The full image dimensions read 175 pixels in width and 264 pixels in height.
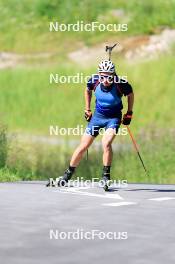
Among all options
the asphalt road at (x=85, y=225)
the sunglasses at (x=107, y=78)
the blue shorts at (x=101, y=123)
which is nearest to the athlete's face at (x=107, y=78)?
the sunglasses at (x=107, y=78)

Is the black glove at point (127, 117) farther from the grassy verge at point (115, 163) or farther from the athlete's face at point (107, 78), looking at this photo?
the grassy verge at point (115, 163)

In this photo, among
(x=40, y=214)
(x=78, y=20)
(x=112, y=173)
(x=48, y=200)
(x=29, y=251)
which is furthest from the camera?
(x=78, y=20)

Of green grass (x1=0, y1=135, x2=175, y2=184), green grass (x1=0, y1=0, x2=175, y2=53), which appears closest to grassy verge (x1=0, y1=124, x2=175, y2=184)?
green grass (x1=0, y1=135, x2=175, y2=184)

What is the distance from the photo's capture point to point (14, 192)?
1179 centimetres

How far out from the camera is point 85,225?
8.60 m

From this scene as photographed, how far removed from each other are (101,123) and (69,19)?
3.45m

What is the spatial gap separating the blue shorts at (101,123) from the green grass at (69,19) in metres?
3.18

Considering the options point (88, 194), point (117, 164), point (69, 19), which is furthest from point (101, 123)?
point (69, 19)

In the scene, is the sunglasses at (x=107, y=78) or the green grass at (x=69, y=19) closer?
the sunglasses at (x=107, y=78)

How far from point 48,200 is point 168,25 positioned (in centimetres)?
598

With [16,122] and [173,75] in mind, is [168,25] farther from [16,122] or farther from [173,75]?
[16,122]

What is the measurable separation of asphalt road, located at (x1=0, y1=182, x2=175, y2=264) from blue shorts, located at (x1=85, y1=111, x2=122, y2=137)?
81 cm

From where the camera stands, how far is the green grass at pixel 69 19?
15586 millimetres

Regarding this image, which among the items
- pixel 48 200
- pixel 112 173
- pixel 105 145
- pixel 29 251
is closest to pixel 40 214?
pixel 48 200
